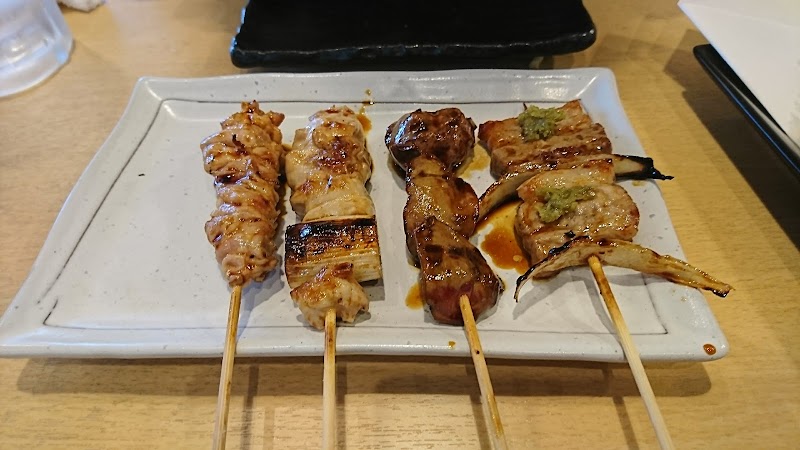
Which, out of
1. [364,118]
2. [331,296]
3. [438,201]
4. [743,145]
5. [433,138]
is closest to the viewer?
[331,296]

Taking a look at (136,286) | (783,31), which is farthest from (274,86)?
(783,31)

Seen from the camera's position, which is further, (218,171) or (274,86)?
(274,86)

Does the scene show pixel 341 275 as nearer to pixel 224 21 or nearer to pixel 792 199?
pixel 792 199

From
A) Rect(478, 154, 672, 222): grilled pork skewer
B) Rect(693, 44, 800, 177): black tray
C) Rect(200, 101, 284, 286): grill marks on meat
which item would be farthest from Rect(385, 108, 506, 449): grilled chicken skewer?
Rect(693, 44, 800, 177): black tray

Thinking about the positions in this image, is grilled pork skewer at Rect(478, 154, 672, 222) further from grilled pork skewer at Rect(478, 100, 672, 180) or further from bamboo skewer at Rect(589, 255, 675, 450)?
bamboo skewer at Rect(589, 255, 675, 450)

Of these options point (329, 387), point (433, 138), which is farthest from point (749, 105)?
point (329, 387)

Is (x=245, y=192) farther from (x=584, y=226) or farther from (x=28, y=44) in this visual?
(x=28, y=44)

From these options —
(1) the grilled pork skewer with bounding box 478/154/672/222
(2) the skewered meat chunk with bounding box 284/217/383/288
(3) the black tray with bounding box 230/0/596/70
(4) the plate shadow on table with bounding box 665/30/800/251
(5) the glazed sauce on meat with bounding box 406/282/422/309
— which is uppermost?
(3) the black tray with bounding box 230/0/596/70
